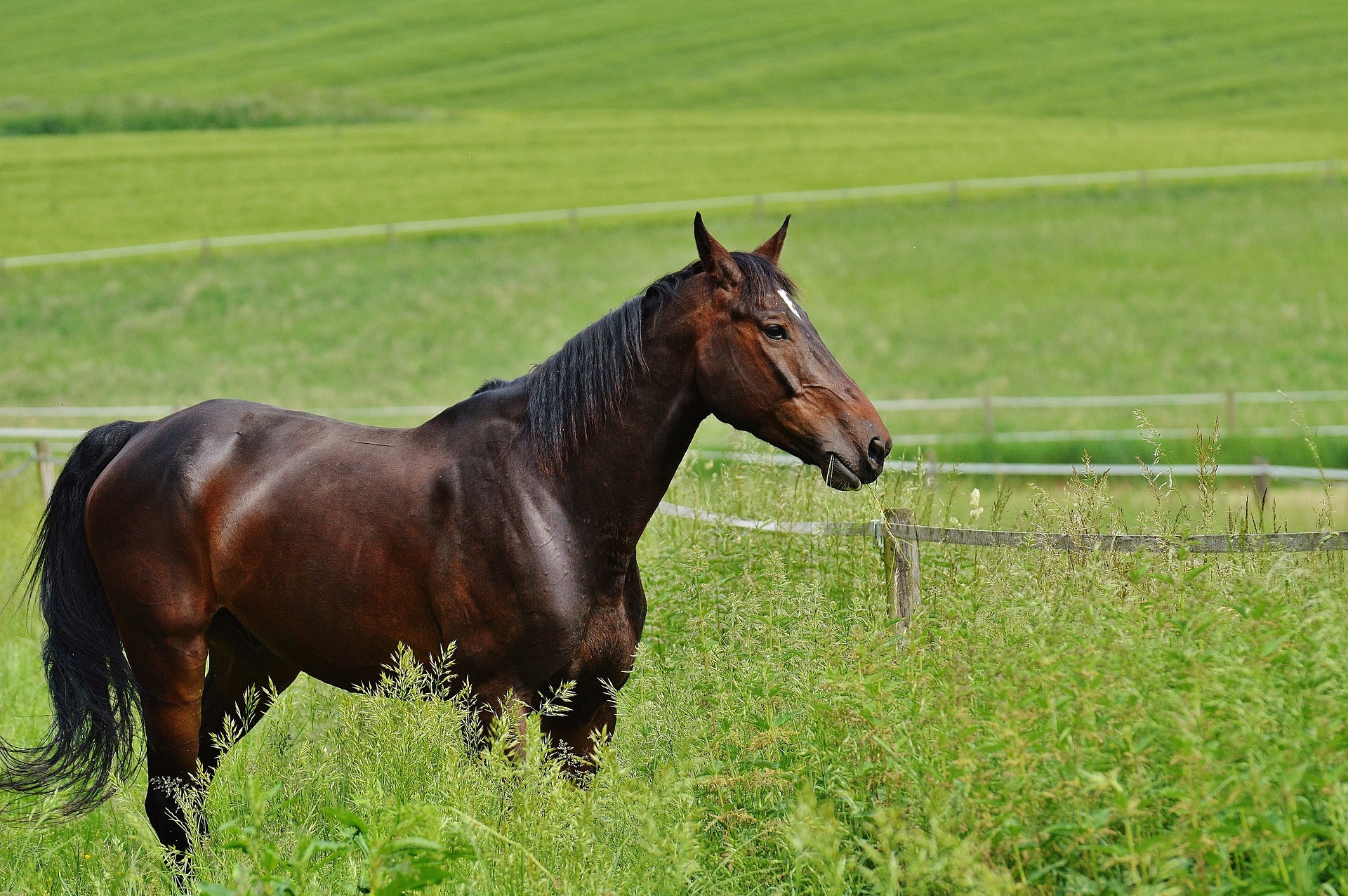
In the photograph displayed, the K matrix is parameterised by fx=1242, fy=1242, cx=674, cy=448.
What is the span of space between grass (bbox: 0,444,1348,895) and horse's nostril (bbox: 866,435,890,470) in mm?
520

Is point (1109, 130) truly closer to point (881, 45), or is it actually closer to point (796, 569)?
point (881, 45)

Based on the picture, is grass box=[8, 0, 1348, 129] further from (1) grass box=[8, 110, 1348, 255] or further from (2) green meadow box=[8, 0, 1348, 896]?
(1) grass box=[8, 110, 1348, 255]

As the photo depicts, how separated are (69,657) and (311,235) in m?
27.1

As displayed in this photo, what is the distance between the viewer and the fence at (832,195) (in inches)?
1230

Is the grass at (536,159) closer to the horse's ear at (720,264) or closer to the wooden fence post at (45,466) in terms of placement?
the wooden fence post at (45,466)

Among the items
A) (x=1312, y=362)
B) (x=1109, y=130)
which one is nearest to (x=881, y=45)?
(x=1109, y=130)

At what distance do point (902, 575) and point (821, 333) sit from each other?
19173 mm

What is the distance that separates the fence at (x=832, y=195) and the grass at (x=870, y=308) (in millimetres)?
847

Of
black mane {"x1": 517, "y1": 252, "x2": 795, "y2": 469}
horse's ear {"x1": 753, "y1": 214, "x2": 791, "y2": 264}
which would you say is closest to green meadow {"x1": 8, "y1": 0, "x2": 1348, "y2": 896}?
black mane {"x1": 517, "y1": 252, "x2": 795, "y2": 469}

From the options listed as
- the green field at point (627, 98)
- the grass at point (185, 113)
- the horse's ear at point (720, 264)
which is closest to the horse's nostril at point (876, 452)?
the horse's ear at point (720, 264)

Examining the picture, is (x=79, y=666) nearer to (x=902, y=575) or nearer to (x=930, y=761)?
(x=902, y=575)

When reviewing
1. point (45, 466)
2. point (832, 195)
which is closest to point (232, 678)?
point (45, 466)

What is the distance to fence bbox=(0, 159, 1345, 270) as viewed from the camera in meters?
31.2

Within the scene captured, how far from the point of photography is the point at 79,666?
4.67 m
